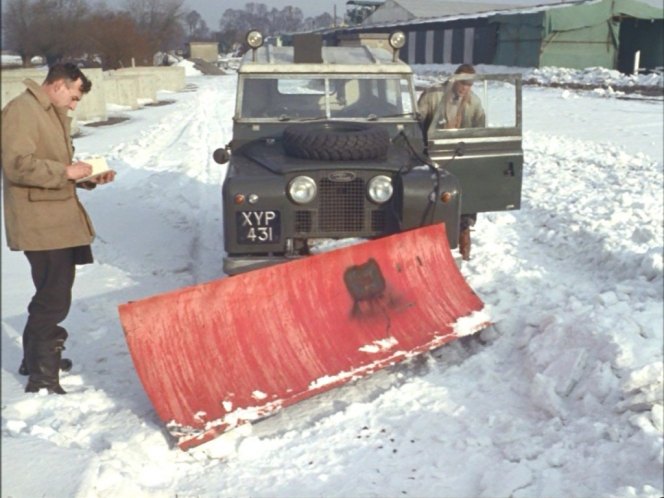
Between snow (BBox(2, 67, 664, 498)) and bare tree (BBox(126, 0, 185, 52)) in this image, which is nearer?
bare tree (BBox(126, 0, 185, 52))

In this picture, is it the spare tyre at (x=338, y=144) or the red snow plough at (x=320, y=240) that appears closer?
the red snow plough at (x=320, y=240)

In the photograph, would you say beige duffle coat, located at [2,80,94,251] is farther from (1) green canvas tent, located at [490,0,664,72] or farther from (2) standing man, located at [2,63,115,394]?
(1) green canvas tent, located at [490,0,664,72]

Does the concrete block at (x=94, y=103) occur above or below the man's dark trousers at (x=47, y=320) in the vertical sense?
above

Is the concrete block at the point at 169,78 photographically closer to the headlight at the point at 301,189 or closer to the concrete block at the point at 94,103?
the concrete block at the point at 94,103

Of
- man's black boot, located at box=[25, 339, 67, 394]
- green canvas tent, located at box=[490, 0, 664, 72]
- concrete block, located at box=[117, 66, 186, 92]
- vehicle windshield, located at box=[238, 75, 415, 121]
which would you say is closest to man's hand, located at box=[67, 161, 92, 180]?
man's black boot, located at box=[25, 339, 67, 394]

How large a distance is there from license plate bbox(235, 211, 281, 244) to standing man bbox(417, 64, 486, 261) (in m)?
1.79

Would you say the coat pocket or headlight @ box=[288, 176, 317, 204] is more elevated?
the coat pocket

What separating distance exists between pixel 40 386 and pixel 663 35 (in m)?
34.0

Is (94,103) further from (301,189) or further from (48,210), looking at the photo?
(48,210)

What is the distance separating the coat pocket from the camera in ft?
11.8

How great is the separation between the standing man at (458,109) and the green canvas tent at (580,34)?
84.9 feet

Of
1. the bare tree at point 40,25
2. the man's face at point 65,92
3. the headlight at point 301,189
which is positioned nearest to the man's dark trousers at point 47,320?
the man's face at point 65,92

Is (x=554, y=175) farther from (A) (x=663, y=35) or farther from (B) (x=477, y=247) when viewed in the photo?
(A) (x=663, y=35)

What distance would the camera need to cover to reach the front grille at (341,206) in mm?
5227
